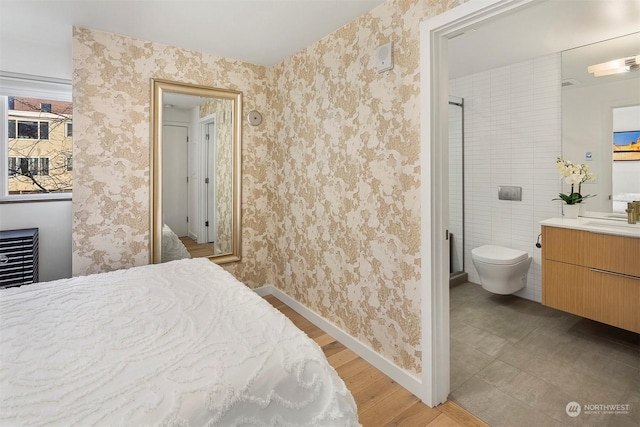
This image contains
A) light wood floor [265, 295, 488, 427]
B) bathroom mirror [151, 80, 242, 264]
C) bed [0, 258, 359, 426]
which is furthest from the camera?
bathroom mirror [151, 80, 242, 264]

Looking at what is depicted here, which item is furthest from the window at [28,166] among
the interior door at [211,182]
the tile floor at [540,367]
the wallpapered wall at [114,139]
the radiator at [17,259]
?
the tile floor at [540,367]

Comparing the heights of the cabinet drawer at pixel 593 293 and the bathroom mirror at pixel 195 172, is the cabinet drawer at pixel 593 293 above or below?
below

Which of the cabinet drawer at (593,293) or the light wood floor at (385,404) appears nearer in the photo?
the light wood floor at (385,404)

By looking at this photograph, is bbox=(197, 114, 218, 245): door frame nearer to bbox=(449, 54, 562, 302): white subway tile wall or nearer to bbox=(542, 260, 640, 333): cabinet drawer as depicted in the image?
bbox=(449, 54, 562, 302): white subway tile wall

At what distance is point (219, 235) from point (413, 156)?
6.67 ft

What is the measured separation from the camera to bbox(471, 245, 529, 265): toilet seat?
2.97 m

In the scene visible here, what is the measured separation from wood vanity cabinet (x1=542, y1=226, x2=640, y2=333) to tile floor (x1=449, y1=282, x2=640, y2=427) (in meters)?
0.26

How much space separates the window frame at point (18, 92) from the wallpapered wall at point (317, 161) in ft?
3.32

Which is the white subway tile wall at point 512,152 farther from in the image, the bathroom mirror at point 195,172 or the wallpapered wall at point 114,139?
the wallpapered wall at point 114,139

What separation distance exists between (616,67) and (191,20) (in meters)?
3.36

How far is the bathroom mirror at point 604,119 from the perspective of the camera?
8.30ft

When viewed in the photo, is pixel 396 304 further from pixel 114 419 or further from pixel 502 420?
pixel 114 419
